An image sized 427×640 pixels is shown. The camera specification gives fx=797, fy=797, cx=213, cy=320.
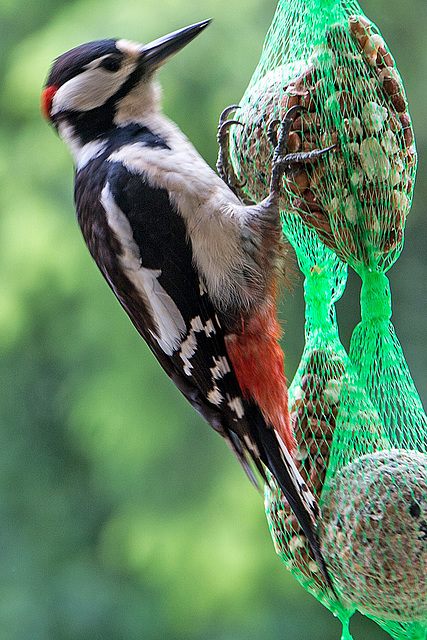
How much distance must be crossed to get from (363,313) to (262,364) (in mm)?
196

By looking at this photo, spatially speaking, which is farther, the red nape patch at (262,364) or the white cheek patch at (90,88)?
the white cheek patch at (90,88)

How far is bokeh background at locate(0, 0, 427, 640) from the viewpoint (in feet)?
7.50

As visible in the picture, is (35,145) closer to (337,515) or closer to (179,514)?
(179,514)

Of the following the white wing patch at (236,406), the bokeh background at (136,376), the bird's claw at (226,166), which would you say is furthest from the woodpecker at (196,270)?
the bokeh background at (136,376)

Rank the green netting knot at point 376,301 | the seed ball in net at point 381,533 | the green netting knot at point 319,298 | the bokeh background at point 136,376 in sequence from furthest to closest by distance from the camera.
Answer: the bokeh background at point 136,376, the green netting knot at point 319,298, the green netting knot at point 376,301, the seed ball in net at point 381,533

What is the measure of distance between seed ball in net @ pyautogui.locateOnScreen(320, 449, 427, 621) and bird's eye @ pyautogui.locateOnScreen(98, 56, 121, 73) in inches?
32.7

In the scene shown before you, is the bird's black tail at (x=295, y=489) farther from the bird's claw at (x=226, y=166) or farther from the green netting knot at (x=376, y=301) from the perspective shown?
the bird's claw at (x=226, y=166)

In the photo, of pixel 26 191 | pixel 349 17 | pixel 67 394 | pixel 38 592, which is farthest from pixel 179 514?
pixel 349 17

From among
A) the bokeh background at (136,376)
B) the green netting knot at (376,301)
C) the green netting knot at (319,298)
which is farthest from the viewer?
the bokeh background at (136,376)

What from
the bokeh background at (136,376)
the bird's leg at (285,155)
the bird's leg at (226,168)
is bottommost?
the bokeh background at (136,376)

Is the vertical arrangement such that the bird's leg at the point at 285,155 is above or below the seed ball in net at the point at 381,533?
above

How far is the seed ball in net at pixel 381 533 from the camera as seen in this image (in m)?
1.17

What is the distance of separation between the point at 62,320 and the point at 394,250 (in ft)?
4.55

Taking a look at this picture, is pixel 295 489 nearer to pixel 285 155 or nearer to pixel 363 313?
pixel 363 313
